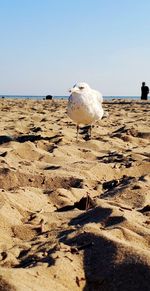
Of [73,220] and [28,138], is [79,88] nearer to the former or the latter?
[28,138]

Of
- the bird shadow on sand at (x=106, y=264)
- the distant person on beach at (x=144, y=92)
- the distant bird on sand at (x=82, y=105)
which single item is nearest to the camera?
the bird shadow on sand at (x=106, y=264)

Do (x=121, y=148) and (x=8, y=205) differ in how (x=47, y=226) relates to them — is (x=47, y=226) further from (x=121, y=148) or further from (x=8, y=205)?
(x=121, y=148)

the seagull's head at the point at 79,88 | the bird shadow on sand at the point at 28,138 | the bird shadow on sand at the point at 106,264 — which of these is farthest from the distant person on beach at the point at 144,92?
the bird shadow on sand at the point at 106,264

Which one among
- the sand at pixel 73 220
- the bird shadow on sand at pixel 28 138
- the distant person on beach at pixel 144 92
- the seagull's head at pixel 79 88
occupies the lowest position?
the distant person on beach at pixel 144 92

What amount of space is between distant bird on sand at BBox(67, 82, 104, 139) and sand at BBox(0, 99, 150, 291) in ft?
4.97

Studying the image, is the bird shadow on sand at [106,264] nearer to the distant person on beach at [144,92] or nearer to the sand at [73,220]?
the sand at [73,220]

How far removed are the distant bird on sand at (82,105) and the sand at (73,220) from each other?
4.97 ft

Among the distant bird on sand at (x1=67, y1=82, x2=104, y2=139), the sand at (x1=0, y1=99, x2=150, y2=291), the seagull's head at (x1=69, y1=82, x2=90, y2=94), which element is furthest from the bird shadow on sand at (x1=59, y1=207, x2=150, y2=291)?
the seagull's head at (x1=69, y1=82, x2=90, y2=94)

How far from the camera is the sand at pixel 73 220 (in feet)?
6.87

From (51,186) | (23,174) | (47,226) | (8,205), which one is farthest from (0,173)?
(47,226)

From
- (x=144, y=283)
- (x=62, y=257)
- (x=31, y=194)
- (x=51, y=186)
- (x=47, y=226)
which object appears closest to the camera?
(x=144, y=283)

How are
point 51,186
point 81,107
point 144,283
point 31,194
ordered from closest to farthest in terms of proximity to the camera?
1. point 144,283
2. point 31,194
3. point 51,186
4. point 81,107

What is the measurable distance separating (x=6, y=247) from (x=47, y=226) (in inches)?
15.6

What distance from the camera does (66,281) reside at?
2062mm
